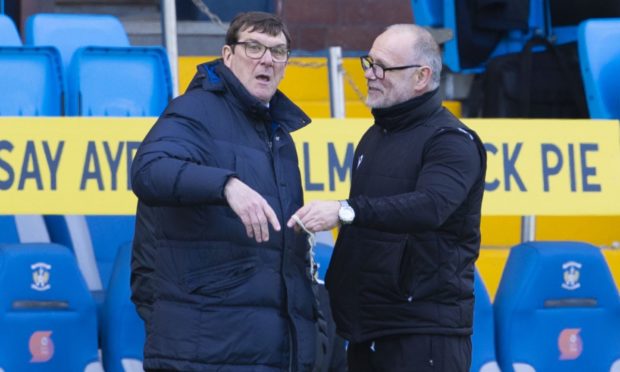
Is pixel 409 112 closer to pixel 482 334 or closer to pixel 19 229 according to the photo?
pixel 482 334

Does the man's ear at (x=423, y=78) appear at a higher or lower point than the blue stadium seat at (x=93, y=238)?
higher

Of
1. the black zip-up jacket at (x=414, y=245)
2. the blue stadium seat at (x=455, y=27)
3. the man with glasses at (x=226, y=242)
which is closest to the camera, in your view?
the man with glasses at (x=226, y=242)

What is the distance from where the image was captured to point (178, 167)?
3158 mm

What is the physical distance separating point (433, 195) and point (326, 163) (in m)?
1.40

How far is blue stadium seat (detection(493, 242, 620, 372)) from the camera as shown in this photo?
487 cm

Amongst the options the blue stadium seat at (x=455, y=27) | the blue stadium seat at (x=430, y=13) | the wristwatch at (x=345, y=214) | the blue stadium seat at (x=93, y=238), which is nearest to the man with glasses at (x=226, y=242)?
the wristwatch at (x=345, y=214)

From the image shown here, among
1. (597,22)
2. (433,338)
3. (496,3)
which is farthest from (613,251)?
(433,338)

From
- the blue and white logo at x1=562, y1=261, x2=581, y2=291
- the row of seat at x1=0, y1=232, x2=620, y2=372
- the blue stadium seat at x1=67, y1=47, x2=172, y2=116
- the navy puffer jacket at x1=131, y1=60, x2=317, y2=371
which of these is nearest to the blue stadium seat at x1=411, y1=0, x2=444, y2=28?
the blue stadium seat at x1=67, y1=47, x2=172, y2=116

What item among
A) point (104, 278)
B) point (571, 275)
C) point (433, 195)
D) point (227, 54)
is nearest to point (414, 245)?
point (433, 195)

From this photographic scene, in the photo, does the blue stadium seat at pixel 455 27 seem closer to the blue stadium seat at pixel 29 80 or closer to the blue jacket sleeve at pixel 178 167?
the blue stadium seat at pixel 29 80

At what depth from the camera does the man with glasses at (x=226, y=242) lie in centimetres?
330

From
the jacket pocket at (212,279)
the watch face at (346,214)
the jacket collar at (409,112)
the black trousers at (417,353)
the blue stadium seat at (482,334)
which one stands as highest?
the jacket collar at (409,112)

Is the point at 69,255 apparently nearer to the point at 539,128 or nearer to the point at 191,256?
the point at 191,256

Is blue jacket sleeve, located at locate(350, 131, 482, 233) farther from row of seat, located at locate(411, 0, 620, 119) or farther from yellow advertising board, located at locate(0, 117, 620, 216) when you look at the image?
row of seat, located at locate(411, 0, 620, 119)
